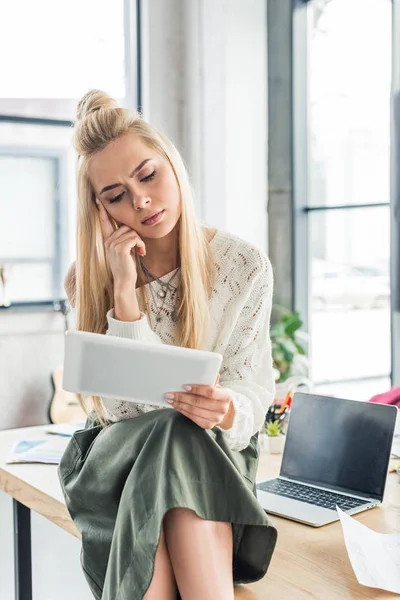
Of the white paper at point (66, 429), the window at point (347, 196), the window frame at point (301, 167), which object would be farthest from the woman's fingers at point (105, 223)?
the window frame at point (301, 167)

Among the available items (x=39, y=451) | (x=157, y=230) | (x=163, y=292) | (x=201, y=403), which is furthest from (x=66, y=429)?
(x=201, y=403)

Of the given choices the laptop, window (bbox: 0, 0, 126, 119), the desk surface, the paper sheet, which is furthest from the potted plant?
window (bbox: 0, 0, 126, 119)

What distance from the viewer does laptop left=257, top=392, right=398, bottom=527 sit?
154 cm

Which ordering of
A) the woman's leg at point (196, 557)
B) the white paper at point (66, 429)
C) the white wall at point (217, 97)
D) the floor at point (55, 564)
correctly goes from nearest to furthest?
the woman's leg at point (196, 557)
the floor at point (55, 564)
the white paper at point (66, 429)
the white wall at point (217, 97)

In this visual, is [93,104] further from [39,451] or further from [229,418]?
[39,451]

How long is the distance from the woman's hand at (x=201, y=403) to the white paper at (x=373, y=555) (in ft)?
0.92

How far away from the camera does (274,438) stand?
79.0 inches

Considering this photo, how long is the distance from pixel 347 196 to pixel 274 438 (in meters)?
1.60

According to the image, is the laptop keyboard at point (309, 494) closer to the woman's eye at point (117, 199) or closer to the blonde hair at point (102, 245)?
the blonde hair at point (102, 245)

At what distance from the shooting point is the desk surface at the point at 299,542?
1179 mm

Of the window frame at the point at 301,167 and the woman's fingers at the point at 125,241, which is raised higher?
the window frame at the point at 301,167

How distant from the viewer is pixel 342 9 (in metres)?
3.27

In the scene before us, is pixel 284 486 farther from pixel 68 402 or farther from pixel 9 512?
pixel 68 402

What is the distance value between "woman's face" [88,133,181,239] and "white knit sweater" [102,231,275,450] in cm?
14
